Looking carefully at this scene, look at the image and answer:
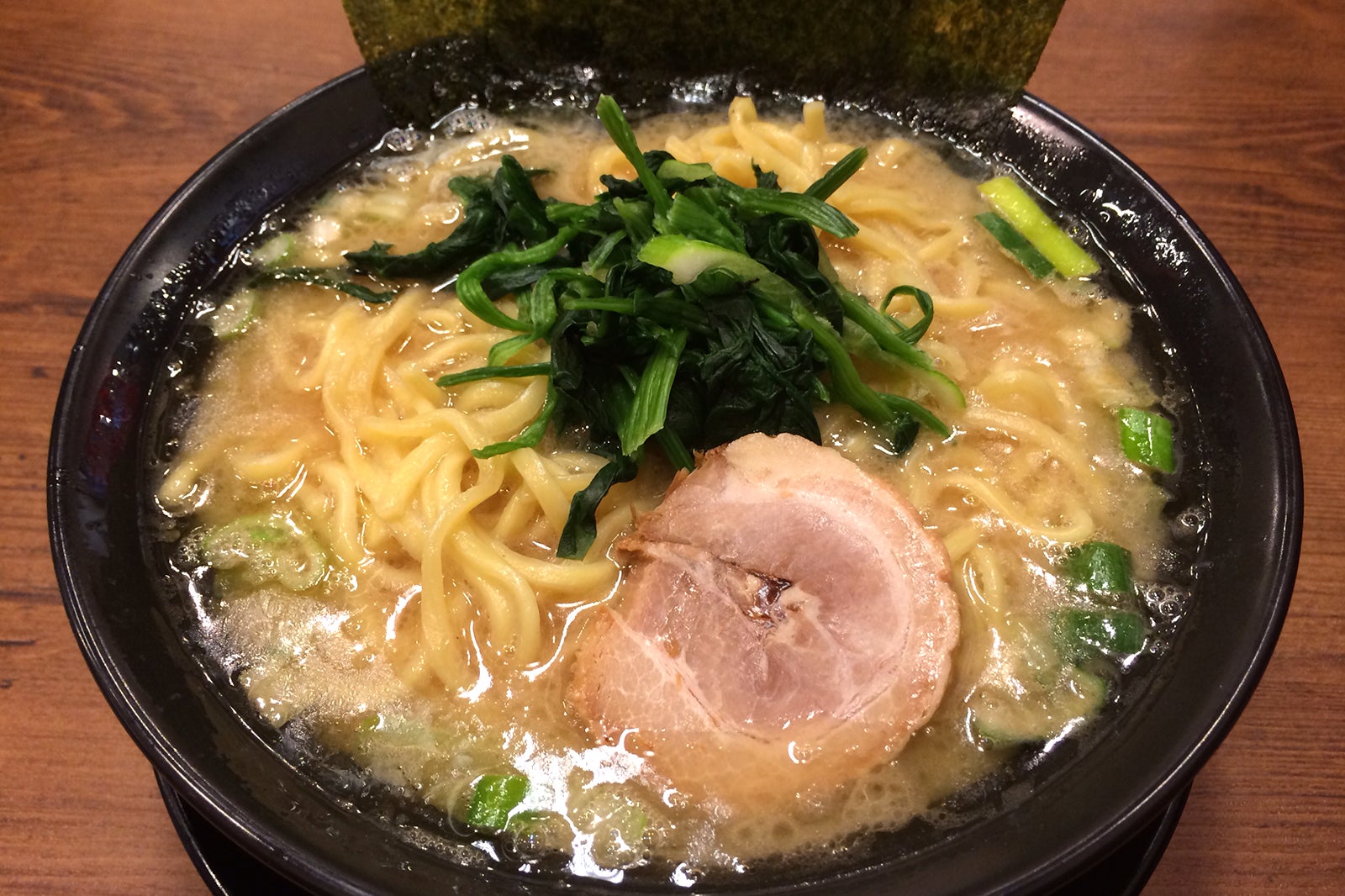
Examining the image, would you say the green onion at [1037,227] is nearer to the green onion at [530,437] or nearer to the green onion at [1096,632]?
the green onion at [1096,632]

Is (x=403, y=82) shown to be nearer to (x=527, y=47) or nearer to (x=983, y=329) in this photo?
(x=527, y=47)

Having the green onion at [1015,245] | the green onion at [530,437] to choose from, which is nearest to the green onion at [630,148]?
the green onion at [530,437]

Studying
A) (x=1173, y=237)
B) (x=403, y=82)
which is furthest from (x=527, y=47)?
(x=1173, y=237)

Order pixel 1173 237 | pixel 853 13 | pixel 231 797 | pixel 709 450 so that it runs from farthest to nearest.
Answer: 1. pixel 853 13
2. pixel 1173 237
3. pixel 709 450
4. pixel 231 797

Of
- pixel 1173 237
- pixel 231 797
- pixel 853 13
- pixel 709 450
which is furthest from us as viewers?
pixel 853 13

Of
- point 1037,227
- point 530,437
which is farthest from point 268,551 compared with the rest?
point 1037,227

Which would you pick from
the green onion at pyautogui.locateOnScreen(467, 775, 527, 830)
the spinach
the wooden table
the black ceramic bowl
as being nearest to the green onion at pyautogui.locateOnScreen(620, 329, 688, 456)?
the spinach

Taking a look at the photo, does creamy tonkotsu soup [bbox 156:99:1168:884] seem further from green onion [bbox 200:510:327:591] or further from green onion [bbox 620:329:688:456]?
green onion [bbox 620:329:688:456]
